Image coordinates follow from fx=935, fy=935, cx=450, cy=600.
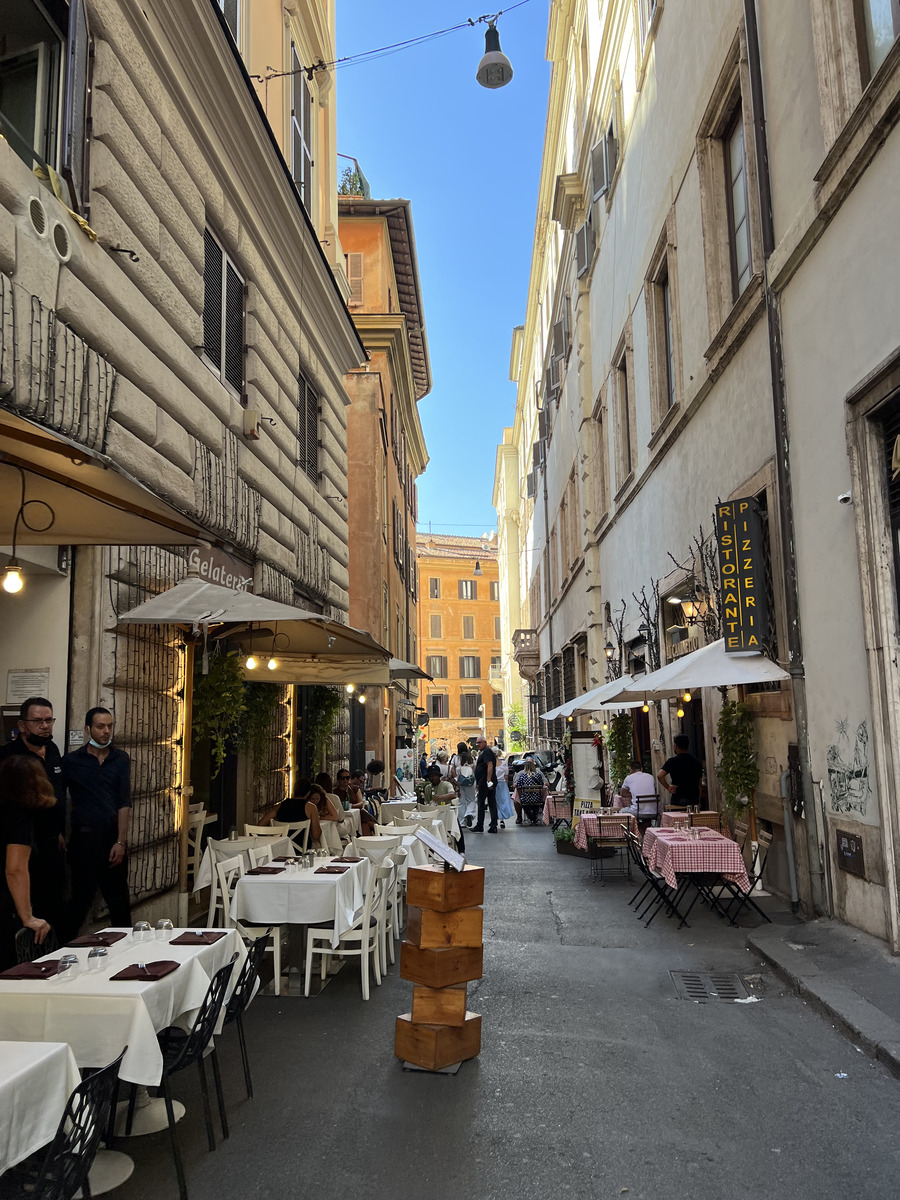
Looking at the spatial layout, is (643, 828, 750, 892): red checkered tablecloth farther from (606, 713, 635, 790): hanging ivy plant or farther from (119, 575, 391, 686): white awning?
(606, 713, 635, 790): hanging ivy plant

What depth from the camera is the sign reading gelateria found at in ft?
30.1

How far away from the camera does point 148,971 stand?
168 inches

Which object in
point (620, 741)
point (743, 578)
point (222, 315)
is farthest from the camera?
point (620, 741)

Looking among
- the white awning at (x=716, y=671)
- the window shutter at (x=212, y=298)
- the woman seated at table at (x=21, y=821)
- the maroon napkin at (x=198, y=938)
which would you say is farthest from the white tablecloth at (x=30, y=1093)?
the window shutter at (x=212, y=298)

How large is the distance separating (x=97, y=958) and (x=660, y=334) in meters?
13.5

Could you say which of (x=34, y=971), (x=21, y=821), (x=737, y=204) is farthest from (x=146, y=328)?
(x=737, y=204)

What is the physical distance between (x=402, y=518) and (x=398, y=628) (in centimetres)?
453

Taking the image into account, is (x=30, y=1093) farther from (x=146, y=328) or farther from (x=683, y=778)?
(x=683, y=778)

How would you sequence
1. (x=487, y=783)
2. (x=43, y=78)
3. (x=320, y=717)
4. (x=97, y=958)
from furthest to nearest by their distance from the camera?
(x=487, y=783) → (x=320, y=717) → (x=43, y=78) → (x=97, y=958)

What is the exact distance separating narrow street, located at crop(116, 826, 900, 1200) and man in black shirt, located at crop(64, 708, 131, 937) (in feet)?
4.33

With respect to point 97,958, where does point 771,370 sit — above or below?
above

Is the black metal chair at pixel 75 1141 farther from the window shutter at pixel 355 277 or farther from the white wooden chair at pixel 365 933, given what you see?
the window shutter at pixel 355 277

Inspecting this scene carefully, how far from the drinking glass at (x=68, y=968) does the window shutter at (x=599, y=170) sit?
18.6 meters

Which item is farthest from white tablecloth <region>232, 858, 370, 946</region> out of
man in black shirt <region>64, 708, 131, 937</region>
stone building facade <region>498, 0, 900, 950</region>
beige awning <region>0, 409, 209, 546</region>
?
stone building facade <region>498, 0, 900, 950</region>
